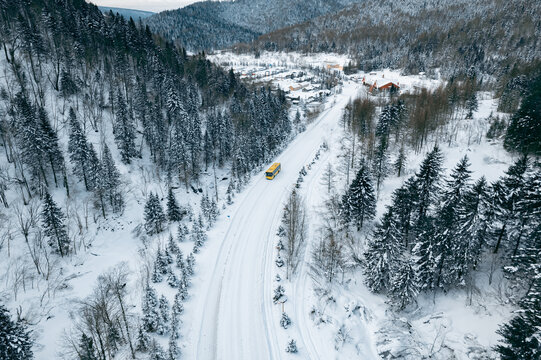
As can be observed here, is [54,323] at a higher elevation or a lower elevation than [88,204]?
lower

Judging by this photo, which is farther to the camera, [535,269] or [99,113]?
[99,113]

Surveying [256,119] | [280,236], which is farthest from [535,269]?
[256,119]

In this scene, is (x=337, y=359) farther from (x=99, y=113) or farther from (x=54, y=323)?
Result: (x=99, y=113)

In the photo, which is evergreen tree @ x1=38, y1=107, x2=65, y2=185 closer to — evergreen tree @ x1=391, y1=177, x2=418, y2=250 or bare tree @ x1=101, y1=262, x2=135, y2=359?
bare tree @ x1=101, y1=262, x2=135, y2=359

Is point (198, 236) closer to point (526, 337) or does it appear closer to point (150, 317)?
point (150, 317)

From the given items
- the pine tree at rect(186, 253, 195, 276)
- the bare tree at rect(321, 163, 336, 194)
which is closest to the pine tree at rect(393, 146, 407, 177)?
the bare tree at rect(321, 163, 336, 194)

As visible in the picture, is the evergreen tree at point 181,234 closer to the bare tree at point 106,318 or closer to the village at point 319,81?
the bare tree at point 106,318
